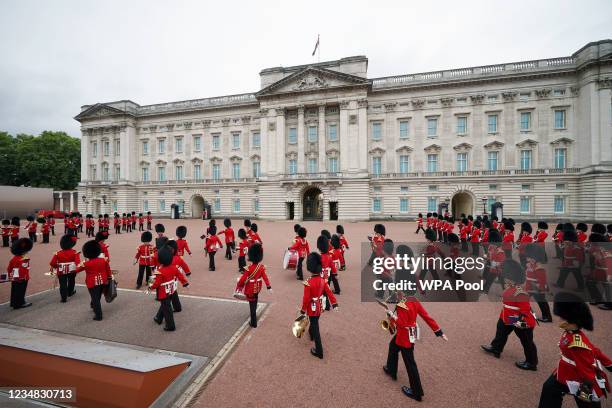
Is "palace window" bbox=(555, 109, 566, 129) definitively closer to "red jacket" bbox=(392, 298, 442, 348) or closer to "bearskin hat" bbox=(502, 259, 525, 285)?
"bearskin hat" bbox=(502, 259, 525, 285)

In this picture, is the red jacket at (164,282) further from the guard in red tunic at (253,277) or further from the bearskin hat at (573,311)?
the bearskin hat at (573,311)

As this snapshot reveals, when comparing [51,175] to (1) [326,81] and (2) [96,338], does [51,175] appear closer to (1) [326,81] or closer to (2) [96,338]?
(1) [326,81]

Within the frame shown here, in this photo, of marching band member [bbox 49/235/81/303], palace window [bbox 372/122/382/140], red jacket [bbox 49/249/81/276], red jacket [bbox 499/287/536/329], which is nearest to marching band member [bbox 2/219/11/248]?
marching band member [bbox 49/235/81/303]

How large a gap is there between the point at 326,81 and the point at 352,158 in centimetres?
1100

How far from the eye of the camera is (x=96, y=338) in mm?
5371

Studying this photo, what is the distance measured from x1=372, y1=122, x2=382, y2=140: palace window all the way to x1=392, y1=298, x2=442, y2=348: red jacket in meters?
33.9

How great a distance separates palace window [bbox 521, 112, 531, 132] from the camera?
31094 mm

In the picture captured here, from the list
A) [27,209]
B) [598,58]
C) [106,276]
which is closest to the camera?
[106,276]

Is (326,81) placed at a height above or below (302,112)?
above

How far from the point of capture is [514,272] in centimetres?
459

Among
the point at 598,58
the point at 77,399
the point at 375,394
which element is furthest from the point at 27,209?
the point at 598,58

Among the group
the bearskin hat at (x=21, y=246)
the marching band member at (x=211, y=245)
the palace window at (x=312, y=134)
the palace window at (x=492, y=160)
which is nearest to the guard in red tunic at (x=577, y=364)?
the marching band member at (x=211, y=245)

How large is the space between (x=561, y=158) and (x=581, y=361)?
39147mm

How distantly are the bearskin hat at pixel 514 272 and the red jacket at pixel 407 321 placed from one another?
2.00 m
